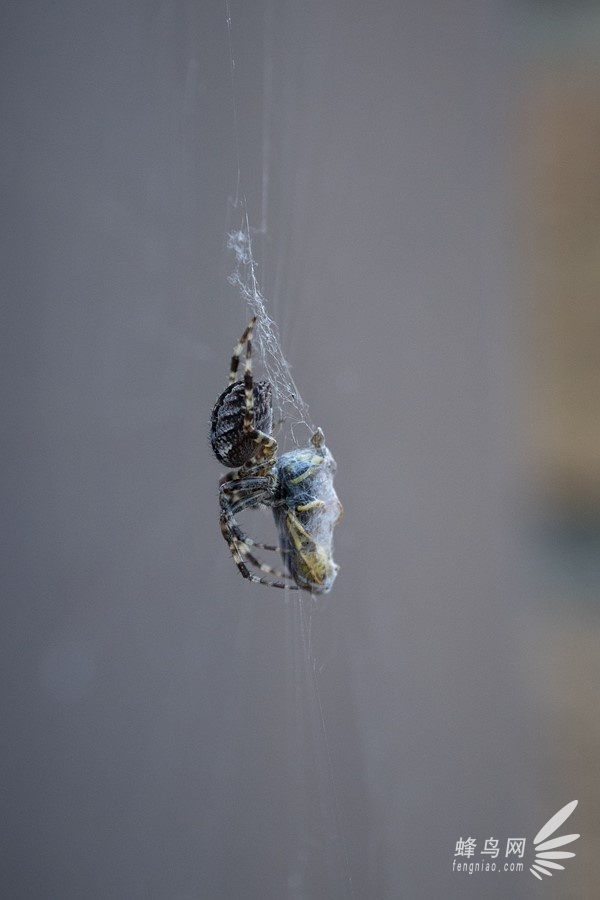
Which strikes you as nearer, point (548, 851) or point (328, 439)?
point (548, 851)

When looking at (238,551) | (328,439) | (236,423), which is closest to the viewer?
(236,423)

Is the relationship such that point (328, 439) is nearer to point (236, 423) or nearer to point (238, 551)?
point (238, 551)

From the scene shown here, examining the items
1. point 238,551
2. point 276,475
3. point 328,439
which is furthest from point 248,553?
point 328,439

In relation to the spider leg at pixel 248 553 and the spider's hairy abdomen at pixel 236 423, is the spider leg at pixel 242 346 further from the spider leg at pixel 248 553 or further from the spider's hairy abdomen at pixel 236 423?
the spider leg at pixel 248 553

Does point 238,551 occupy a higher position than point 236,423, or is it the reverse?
point 236,423

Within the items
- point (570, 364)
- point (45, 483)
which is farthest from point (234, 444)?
point (570, 364)

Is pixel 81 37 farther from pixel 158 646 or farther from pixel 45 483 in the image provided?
pixel 158 646
